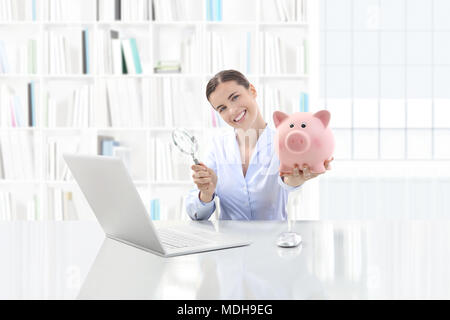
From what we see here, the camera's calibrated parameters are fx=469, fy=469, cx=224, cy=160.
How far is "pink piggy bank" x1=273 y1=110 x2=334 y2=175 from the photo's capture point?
1.11 meters

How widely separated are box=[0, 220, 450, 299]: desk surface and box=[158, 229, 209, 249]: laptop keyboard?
72 mm

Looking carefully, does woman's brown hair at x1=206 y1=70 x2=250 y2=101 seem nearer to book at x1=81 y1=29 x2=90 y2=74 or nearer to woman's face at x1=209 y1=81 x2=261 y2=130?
woman's face at x1=209 y1=81 x2=261 y2=130

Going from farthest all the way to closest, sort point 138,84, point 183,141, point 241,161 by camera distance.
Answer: point 138,84
point 241,161
point 183,141

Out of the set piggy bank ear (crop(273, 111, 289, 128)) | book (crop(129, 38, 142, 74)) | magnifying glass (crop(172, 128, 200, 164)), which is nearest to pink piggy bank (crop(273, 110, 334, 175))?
piggy bank ear (crop(273, 111, 289, 128))

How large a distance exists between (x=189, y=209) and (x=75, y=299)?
886 mm

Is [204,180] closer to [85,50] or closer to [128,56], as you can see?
[128,56]

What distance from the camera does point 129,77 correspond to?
10.7 ft

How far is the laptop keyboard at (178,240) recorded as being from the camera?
113cm

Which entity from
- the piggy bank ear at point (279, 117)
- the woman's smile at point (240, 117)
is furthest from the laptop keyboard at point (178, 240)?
the woman's smile at point (240, 117)

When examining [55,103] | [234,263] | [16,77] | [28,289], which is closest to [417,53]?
[55,103]

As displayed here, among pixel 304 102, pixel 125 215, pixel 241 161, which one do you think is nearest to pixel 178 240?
pixel 125 215

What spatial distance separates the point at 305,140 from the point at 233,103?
23.3 inches

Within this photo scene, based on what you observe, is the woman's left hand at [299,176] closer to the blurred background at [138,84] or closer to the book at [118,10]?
the blurred background at [138,84]
